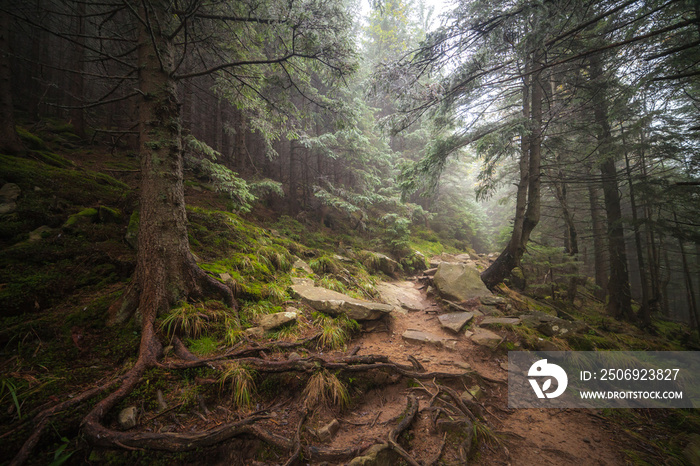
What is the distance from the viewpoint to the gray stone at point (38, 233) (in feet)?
12.2

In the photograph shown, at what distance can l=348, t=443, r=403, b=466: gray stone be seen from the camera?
2112 mm

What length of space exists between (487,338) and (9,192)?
935 cm

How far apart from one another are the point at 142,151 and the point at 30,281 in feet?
7.68

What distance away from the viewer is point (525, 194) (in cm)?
736

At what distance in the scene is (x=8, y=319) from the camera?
2803mm

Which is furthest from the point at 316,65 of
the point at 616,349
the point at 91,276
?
the point at 616,349

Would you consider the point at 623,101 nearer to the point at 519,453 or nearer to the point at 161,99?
the point at 519,453

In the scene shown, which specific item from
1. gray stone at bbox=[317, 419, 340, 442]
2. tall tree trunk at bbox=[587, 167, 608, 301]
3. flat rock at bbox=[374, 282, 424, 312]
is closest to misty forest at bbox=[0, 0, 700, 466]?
gray stone at bbox=[317, 419, 340, 442]

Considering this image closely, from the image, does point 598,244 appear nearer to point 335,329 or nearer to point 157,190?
point 335,329

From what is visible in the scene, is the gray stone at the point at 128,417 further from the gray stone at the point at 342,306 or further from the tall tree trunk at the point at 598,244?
the tall tree trunk at the point at 598,244

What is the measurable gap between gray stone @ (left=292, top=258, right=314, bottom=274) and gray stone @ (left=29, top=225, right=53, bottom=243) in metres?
4.67

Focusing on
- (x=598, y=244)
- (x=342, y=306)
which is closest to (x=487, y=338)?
(x=342, y=306)

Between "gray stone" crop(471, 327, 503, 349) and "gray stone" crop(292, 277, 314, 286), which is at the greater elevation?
"gray stone" crop(292, 277, 314, 286)

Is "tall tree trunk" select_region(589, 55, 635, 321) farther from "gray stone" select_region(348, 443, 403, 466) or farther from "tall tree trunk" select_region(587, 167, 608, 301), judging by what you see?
"gray stone" select_region(348, 443, 403, 466)
